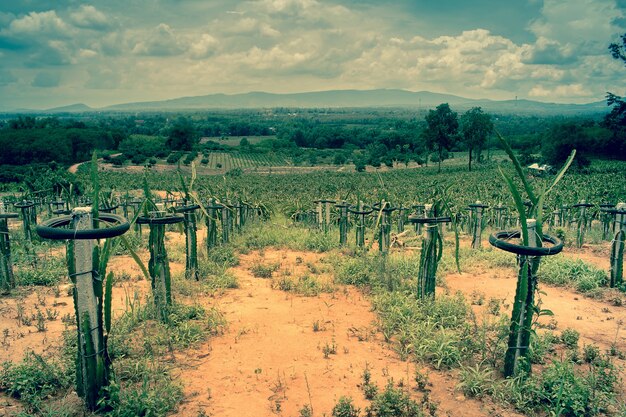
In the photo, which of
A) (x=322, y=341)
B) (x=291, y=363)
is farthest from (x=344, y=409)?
(x=322, y=341)

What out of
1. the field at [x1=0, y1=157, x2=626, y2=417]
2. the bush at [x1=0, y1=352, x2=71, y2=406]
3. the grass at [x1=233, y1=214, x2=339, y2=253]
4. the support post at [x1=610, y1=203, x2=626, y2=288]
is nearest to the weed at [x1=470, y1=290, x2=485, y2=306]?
the field at [x1=0, y1=157, x2=626, y2=417]

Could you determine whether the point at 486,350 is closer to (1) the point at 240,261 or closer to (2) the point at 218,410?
(2) the point at 218,410

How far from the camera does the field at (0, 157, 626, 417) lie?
13.6 feet

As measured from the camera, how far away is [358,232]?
11398mm

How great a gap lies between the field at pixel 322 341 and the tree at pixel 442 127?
43070mm

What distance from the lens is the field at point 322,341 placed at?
13.6 feet

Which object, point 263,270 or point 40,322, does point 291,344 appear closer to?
point 263,270

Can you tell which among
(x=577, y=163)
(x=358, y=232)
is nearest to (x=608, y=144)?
(x=577, y=163)

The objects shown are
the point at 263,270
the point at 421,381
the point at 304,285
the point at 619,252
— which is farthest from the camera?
the point at 263,270

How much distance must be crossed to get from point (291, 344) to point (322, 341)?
42 centimetres

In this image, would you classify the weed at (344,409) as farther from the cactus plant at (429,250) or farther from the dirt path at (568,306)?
the dirt path at (568,306)

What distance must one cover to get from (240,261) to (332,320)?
4032 mm

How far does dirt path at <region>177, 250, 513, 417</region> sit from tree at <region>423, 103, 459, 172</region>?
47.0 metres

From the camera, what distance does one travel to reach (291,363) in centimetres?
504
